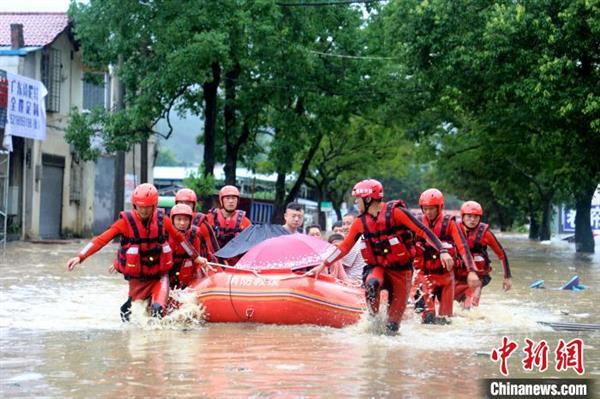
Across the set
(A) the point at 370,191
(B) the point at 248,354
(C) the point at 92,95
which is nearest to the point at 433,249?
(A) the point at 370,191

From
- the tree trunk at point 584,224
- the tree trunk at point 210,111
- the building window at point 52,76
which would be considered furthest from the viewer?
the tree trunk at point 584,224

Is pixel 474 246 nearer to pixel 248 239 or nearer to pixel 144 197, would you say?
pixel 248 239

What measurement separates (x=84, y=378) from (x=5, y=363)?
1.12m

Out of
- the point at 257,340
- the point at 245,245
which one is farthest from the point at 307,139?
the point at 257,340

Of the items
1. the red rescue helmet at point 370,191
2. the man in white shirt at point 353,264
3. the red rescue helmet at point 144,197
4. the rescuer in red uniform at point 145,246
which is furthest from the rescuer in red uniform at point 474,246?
the red rescue helmet at point 144,197

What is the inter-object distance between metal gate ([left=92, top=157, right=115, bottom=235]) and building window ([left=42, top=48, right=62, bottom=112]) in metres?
5.83

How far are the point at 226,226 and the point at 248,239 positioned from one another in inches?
39.2

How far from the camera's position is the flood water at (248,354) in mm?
7887

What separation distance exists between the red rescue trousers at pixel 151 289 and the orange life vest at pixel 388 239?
2.34 m

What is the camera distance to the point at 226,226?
1431 cm

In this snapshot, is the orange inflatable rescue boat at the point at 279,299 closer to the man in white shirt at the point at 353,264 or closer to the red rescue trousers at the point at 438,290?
the red rescue trousers at the point at 438,290

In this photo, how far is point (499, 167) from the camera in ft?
151

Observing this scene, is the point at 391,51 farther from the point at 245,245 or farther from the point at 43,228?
the point at 245,245

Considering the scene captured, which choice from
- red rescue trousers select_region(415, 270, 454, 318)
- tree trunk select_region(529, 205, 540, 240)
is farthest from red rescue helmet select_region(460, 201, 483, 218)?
tree trunk select_region(529, 205, 540, 240)
